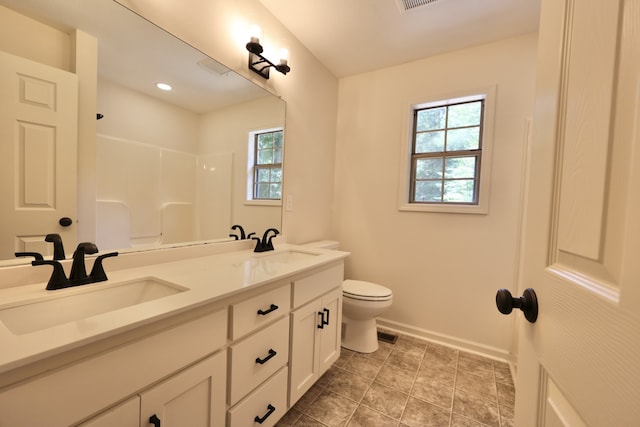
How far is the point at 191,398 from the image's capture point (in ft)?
2.69

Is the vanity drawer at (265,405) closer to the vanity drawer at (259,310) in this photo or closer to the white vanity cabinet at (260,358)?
the white vanity cabinet at (260,358)

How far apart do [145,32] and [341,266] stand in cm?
166

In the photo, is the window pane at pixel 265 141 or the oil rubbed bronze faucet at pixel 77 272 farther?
the window pane at pixel 265 141

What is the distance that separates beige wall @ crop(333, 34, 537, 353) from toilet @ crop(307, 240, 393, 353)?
453 mm

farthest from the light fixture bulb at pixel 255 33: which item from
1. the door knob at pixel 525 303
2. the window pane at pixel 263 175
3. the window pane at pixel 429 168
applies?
the door knob at pixel 525 303

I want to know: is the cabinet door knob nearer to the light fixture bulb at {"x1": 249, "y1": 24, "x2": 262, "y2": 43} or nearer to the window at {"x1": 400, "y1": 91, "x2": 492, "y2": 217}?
the light fixture bulb at {"x1": 249, "y1": 24, "x2": 262, "y2": 43}

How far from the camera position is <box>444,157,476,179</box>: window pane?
2172 mm

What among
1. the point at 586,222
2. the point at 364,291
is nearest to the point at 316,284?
the point at 364,291

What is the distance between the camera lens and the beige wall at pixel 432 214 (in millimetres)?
1960

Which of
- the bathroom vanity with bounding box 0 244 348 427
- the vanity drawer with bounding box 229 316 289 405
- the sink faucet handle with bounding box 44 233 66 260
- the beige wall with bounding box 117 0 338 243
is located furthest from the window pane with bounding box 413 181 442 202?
the sink faucet handle with bounding box 44 233 66 260

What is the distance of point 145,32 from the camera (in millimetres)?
1177

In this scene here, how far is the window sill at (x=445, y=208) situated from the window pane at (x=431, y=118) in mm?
736

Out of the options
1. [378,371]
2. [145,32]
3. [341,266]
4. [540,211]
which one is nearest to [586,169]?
[540,211]

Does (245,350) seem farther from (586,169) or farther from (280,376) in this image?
(586,169)
